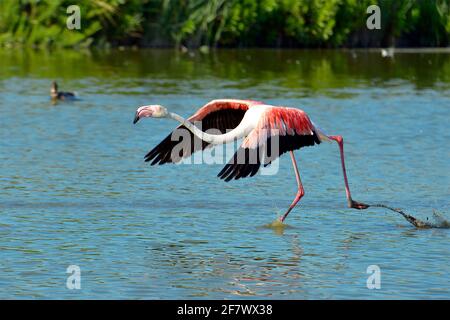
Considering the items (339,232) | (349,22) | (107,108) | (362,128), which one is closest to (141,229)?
(339,232)

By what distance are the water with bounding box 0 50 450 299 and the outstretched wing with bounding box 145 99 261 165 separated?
782 millimetres

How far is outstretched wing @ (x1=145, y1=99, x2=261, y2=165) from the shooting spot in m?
14.0

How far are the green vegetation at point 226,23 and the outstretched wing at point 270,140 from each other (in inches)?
1063

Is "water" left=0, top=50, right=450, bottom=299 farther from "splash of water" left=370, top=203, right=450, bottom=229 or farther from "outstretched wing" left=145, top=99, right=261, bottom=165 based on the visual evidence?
"outstretched wing" left=145, top=99, right=261, bottom=165

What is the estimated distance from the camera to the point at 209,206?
15.4 meters

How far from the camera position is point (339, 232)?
14.0 metres

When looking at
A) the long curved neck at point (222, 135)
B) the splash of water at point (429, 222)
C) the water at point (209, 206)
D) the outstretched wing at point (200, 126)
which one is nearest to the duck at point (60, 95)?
the water at point (209, 206)

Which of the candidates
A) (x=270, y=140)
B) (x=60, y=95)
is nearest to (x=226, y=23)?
(x=60, y=95)

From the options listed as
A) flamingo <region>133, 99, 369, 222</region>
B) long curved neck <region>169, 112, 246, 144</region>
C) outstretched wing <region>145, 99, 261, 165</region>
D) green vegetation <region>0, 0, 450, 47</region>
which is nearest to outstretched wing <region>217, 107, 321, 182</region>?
flamingo <region>133, 99, 369, 222</region>

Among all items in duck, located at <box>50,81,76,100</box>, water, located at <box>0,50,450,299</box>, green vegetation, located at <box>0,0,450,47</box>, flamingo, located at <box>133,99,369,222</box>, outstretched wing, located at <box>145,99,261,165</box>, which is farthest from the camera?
green vegetation, located at <box>0,0,450,47</box>

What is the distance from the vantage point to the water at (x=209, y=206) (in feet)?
39.2

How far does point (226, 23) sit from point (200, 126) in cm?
2701

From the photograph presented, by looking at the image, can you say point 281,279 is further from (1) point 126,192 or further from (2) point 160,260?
(1) point 126,192

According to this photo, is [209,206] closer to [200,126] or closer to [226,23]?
[200,126]
